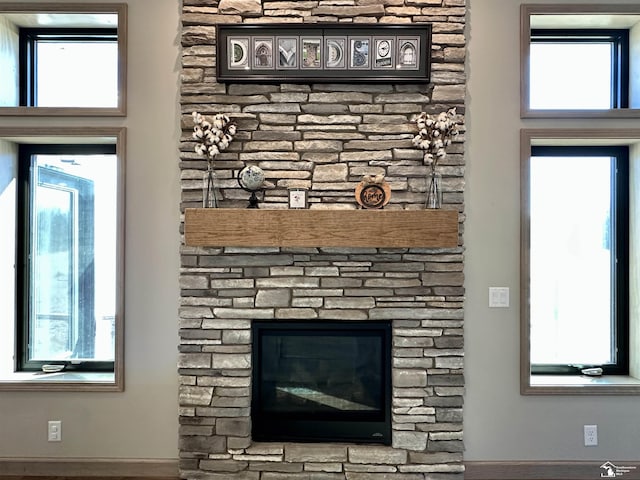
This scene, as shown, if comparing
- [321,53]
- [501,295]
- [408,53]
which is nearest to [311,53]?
[321,53]

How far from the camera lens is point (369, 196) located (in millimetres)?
2572

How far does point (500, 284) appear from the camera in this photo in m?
2.71

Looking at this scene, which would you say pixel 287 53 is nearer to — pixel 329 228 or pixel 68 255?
pixel 329 228

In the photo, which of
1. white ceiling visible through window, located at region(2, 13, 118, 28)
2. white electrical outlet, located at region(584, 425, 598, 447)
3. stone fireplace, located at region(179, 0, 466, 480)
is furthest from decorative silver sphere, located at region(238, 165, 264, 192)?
white electrical outlet, located at region(584, 425, 598, 447)

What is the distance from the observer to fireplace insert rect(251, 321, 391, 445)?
106 inches

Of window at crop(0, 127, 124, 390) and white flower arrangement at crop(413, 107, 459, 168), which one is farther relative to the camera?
window at crop(0, 127, 124, 390)

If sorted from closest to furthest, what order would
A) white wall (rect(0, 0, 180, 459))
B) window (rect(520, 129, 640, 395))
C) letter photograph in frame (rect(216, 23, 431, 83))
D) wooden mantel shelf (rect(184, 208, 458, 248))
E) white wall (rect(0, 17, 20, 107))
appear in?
wooden mantel shelf (rect(184, 208, 458, 248)) → letter photograph in frame (rect(216, 23, 431, 83)) → white wall (rect(0, 0, 180, 459)) → white wall (rect(0, 17, 20, 107)) → window (rect(520, 129, 640, 395))

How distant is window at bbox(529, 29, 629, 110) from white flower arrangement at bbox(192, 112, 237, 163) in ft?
6.30

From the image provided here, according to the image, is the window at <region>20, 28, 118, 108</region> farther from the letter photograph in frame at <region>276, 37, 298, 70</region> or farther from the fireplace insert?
the fireplace insert

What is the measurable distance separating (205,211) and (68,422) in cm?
150

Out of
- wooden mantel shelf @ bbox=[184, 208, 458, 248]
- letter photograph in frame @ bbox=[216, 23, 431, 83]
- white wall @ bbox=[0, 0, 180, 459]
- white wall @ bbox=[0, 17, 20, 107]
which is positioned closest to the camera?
wooden mantel shelf @ bbox=[184, 208, 458, 248]

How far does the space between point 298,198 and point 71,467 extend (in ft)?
6.68

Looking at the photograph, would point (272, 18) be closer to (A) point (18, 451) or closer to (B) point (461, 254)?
(B) point (461, 254)

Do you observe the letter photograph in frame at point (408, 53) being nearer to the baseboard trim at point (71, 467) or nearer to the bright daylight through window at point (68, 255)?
the bright daylight through window at point (68, 255)
